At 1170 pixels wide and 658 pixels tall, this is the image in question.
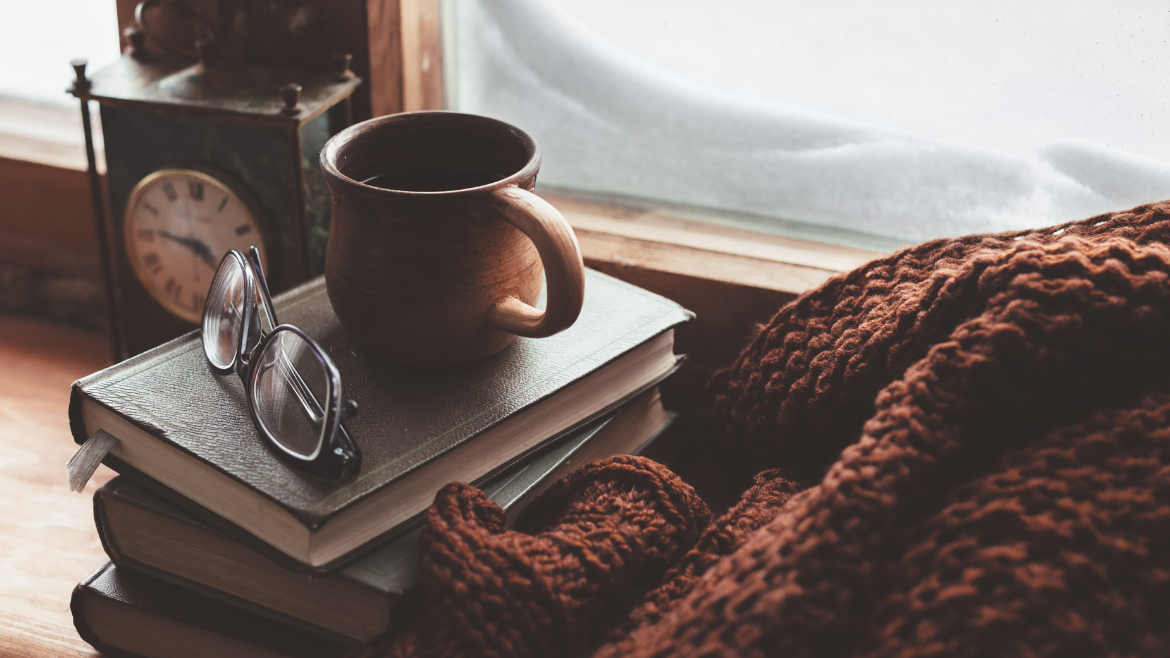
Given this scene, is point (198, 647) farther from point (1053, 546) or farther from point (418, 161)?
point (1053, 546)

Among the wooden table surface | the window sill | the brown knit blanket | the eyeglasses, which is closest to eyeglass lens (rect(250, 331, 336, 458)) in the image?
the eyeglasses

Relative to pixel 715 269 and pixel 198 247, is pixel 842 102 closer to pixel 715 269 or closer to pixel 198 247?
pixel 715 269

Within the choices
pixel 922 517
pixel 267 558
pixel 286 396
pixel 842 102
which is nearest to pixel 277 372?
pixel 286 396

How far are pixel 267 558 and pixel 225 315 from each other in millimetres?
226

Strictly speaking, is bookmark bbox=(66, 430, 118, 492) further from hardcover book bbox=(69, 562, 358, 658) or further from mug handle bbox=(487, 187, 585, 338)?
mug handle bbox=(487, 187, 585, 338)

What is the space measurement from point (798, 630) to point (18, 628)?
2.09 ft

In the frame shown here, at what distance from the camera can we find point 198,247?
3.19 feet

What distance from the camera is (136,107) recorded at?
89cm

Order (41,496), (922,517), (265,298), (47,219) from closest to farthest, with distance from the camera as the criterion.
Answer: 1. (922,517)
2. (265,298)
3. (41,496)
4. (47,219)

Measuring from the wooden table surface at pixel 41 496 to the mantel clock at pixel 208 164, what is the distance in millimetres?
176

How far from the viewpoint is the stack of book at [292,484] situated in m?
0.60

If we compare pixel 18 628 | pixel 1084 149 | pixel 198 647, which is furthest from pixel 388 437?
pixel 1084 149

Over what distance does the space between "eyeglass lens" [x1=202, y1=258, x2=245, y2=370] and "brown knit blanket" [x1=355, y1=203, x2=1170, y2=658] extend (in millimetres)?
261

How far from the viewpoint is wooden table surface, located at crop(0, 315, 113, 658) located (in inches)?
28.7
